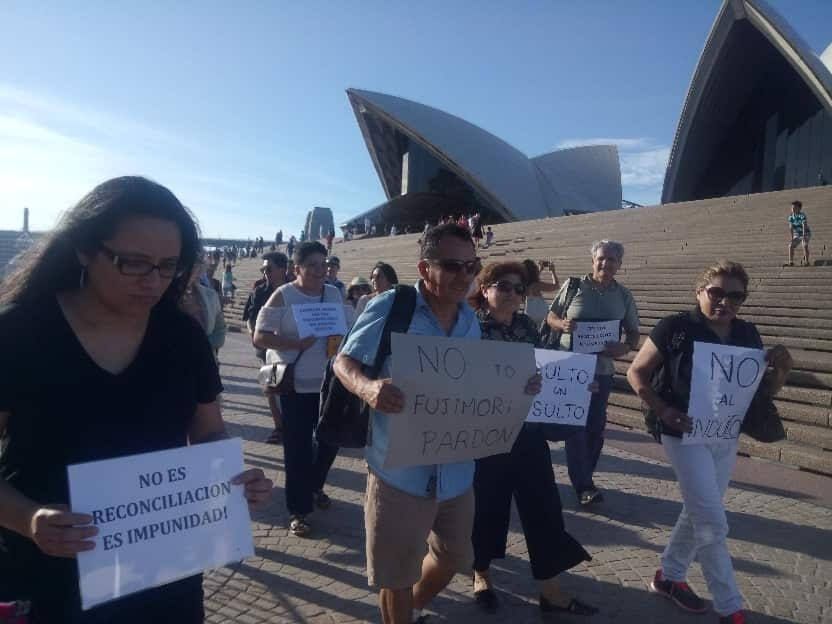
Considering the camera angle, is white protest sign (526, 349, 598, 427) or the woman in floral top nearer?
the woman in floral top

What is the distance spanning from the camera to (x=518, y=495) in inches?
125

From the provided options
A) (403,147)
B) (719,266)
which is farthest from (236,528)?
(403,147)

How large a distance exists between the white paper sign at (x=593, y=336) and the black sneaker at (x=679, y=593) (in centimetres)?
157

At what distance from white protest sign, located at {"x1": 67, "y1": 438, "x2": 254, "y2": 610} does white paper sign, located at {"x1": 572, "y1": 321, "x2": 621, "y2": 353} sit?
321 centimetres

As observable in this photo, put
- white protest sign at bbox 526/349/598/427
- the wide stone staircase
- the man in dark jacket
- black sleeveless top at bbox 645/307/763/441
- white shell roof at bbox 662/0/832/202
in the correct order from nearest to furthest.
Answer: black sleeveless top at bbox 645/307/763/441
white protest sign at bbox 526/349/598/427
the man in dark jacket
the wide stone staircase
white shell roof at bbox 662/0/832/202

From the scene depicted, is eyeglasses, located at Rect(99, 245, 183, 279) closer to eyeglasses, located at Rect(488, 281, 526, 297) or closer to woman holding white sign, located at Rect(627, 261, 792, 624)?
eyeglasses, located at Rect(488, 281, 526, 297)

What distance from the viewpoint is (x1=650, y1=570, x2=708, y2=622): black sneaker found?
314 centimetres

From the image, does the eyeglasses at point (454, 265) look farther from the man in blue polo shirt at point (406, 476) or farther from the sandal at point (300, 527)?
the sandal at point (300, 527)

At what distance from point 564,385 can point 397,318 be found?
1761 millimetres

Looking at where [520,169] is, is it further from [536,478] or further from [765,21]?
[536,478]

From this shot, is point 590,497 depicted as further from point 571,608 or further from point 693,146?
point 693,146

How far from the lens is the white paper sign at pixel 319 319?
13.1 ft

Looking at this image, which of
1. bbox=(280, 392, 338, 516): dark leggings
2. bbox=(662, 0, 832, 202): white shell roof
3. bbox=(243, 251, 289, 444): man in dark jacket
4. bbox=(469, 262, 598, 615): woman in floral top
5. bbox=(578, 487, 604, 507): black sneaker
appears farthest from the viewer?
bbox=(662, 0, 832, 202): white shell roof

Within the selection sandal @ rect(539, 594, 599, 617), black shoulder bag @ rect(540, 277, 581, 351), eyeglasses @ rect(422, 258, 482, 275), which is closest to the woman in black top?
eyeglasses @ rect(422, 258, 482, 275)
